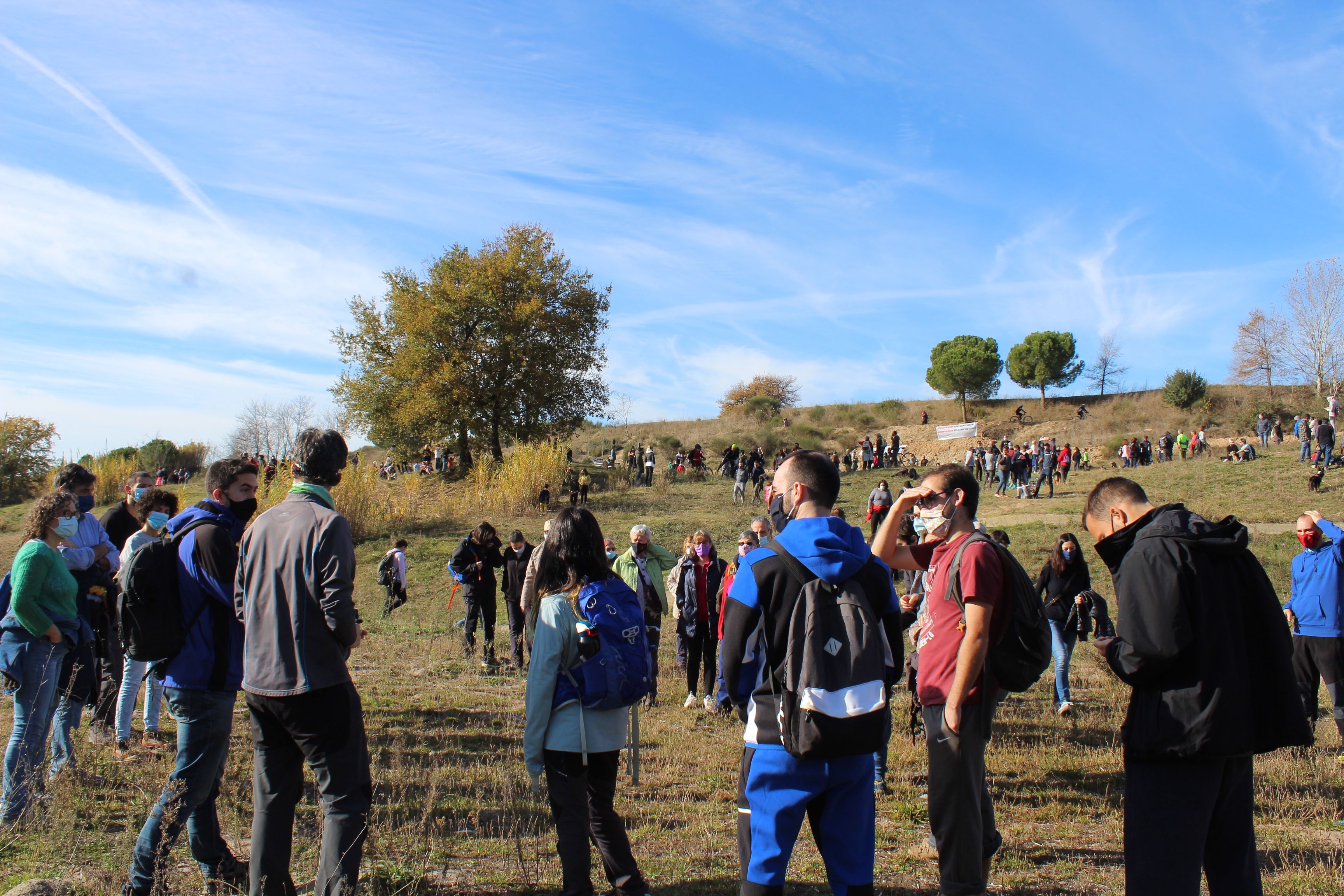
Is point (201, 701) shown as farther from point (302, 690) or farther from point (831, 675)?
point (831, 675)

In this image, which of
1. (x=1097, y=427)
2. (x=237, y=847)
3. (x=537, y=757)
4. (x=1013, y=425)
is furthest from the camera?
(x=1013, y=425)

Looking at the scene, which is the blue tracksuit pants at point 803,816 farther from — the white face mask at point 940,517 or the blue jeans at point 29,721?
the blue jeans at point 29,721

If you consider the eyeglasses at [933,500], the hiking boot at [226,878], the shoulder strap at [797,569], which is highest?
the eyeglasses at [933,500]

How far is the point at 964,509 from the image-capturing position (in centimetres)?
354

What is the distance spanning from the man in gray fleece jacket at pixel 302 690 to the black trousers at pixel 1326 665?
5941 millimetres

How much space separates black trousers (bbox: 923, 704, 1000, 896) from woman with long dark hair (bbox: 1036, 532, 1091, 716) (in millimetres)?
4517

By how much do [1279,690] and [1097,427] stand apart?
174ft

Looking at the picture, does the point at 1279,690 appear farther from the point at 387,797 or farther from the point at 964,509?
the point at 387,797

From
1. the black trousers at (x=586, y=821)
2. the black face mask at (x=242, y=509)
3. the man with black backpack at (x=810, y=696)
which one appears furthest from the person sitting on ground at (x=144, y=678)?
the man with black backpack at (x=810, y=696)

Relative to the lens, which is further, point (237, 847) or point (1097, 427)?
point (1097, 427)

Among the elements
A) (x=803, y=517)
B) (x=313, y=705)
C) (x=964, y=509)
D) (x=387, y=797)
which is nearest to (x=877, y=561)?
(x=803, y=517)

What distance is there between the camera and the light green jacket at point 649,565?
7551mm

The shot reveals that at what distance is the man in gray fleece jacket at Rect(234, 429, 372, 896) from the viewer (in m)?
2.95

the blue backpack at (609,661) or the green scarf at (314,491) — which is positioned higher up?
the green scarf at (314,491)
